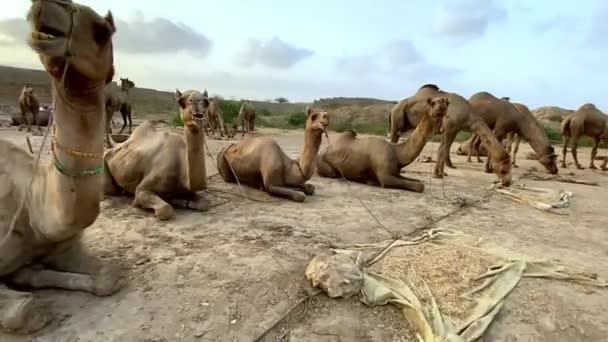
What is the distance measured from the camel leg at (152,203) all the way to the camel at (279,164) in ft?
3.98

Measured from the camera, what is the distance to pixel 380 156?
727cm

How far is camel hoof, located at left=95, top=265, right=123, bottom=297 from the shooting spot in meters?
2.91

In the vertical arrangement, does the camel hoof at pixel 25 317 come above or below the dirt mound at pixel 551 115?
below

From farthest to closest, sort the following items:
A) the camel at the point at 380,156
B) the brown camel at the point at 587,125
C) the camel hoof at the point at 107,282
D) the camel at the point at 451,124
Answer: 1. the brown camel at the point at 587,125
2. the camel at the point at 451,124
3. the camel at the point at 380,156
4. the camel hoof at the point at 107,282

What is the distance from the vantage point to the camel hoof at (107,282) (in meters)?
2.91

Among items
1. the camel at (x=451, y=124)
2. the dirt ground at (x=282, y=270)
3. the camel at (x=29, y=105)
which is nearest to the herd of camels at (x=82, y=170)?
the dirt ground at (x=282, y=270)

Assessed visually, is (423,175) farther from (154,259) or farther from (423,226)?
(154,259)

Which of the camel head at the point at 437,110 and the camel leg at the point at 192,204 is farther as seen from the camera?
the camel head at the point at 437,110

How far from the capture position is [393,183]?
707 centimetres

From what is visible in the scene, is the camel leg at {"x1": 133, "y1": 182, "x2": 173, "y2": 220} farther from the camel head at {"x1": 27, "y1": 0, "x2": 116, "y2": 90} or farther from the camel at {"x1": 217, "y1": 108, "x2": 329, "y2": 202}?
the camel head at {"x1": 27, "y1": 0, "x2": 116, "y2": 90}

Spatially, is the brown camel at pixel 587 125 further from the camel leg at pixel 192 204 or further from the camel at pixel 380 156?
the camel leg at pixel 192 204

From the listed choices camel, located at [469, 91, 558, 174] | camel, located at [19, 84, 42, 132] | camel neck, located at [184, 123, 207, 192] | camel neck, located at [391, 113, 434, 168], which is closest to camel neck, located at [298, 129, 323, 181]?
camel neck, located at [184, 123, 207, 192]

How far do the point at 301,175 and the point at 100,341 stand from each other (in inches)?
157

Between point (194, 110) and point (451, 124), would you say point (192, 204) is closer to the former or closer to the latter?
point (194, 110)
